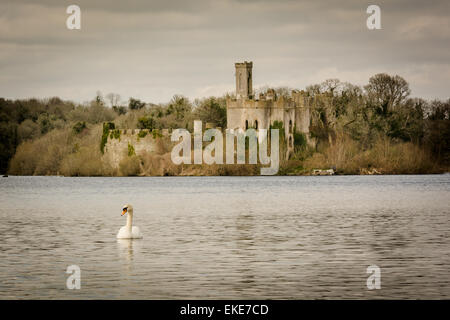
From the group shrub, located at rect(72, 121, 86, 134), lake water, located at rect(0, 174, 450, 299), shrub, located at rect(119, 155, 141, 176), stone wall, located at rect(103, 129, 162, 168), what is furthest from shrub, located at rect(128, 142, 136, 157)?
lake water, located at rect(0, 174, 450, 299)

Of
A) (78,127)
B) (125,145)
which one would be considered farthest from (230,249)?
(78,127)

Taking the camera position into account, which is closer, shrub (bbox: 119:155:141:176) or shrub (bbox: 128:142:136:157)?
shrub (bbox: 119:155:141:176)

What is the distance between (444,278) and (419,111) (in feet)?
214

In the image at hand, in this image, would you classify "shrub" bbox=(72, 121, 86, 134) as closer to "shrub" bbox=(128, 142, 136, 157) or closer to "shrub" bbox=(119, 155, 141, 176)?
"shrub" bbox=(128, 142, 136, 157)

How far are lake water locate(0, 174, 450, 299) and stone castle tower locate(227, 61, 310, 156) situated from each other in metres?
37.3

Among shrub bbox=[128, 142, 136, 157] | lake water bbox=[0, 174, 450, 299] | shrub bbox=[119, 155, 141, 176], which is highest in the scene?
shrub bbox=[128, 142, 136, 157]

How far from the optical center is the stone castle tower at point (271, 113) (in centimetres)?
7969

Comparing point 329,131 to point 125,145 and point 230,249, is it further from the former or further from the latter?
point 230,249

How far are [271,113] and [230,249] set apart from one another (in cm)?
5845

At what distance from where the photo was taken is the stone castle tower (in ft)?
261

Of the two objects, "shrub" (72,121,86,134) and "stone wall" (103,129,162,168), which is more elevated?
"shrub" (72,121,86,134)

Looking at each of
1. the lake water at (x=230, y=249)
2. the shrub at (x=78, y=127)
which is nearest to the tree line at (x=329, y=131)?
the shrub at (x=78, y=127)

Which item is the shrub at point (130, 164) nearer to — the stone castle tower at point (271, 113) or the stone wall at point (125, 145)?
the stone wall at point (125, 145)
